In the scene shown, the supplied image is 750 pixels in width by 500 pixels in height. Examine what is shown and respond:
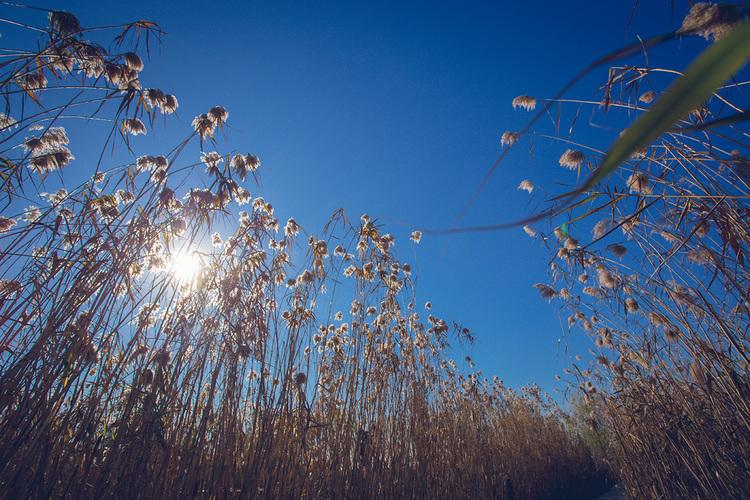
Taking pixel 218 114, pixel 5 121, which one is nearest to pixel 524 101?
pixel 218 114

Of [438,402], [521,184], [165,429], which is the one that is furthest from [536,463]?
[165,429]

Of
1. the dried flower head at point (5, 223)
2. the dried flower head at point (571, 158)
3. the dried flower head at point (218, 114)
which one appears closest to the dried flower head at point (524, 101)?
the dried flower head at point (571, 158)

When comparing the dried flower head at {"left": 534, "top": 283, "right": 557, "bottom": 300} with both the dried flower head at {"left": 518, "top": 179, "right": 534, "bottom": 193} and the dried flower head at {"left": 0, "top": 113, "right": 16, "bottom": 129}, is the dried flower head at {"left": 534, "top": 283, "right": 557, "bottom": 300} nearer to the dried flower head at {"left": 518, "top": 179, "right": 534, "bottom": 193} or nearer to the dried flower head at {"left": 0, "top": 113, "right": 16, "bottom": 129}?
the dried flower head at {"left": 518, "top": 179, "right": 534, "bottom": 193}

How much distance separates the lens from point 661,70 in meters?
1.48

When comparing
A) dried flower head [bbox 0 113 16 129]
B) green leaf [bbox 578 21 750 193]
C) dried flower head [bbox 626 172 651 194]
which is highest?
dried flower head [bbox 0 113 16 129]

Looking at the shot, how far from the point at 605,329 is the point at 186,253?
4.46 meters

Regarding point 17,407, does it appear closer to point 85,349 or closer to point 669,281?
point 85,349

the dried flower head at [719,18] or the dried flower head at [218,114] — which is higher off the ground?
the dried flower head at [218,114]

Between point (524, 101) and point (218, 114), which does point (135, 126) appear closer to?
point (218, 114)

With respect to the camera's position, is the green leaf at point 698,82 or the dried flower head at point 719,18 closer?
the green leaf at point 698,82

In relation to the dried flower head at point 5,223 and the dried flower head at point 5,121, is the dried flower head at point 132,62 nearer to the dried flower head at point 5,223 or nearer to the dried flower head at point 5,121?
the dried flower head at point 5,121

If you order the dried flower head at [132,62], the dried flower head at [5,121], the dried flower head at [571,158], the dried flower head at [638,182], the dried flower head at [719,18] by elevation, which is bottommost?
the dried flower head at [719,18]

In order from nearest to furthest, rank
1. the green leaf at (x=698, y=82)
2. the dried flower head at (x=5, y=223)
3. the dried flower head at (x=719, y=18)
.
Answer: the green leaf at (x=698, y=82)
the dried flower head at (x=719, y=18)
the dried flower head at (x=5, y=223)

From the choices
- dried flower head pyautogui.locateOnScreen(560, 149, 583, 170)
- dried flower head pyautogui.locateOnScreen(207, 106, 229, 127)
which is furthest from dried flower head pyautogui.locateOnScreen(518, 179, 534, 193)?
dried flower head pyautogui.locateOnScreen(207, 106, 229, 127)
